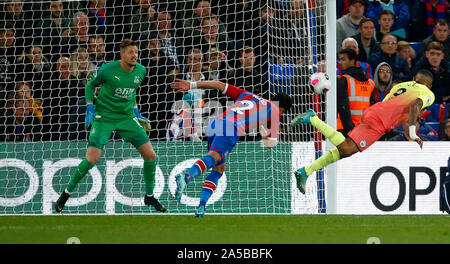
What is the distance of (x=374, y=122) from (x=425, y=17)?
14.6 feet

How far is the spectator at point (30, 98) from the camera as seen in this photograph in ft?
35.5

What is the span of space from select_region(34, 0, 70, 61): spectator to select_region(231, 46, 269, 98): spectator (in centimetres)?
248

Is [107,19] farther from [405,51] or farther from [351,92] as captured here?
[405,51]

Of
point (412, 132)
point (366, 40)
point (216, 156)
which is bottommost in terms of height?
point (216, 156)

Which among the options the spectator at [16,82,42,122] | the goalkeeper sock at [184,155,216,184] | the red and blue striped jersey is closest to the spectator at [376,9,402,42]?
the red and blue striped jersey

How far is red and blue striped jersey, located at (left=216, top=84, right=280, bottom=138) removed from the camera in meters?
8.70

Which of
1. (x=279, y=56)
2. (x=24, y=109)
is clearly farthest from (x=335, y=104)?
(x=24, y=109)

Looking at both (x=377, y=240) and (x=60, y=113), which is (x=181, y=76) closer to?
(x=60, y=113)

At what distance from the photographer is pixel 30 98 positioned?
10.9 meters

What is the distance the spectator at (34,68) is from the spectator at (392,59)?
480cm

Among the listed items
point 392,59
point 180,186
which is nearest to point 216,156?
point 180,186

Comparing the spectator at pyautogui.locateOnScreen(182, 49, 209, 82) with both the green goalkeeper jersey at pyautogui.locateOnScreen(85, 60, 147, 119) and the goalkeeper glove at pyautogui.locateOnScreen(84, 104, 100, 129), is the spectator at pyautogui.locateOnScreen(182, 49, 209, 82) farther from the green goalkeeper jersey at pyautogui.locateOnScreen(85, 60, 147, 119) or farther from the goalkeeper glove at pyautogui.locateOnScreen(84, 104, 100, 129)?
the goalkeeper glove at pyautogui.locateOnScreen(84, 104, 100, 129)

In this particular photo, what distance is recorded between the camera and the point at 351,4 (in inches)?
498

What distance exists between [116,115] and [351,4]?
16.3ft
